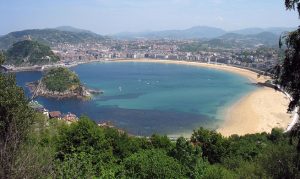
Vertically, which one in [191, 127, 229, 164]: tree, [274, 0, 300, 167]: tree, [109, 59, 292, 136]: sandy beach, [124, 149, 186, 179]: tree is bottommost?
[109, 59, 292, 136]: sandy beach

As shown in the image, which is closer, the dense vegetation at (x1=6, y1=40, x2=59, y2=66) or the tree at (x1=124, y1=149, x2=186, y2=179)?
the tree at (x1=124, y1=149, x2=186, y2=179)

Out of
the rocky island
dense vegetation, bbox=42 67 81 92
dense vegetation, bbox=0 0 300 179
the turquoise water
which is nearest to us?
dense vegetation, bbox=0 0 300 179

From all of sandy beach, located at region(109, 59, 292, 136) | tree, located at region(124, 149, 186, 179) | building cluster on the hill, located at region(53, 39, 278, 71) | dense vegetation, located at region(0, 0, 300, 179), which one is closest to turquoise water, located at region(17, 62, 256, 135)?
sandy beach, located at region(109, 59, 292, 136)

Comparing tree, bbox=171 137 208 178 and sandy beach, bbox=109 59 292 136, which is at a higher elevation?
tree, bbox=171 137 208 178

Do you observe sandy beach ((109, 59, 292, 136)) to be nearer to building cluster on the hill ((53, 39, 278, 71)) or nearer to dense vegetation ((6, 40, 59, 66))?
building cluster on the hill ((53, 39, 278, 71))

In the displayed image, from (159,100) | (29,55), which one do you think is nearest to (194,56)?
(29,55)

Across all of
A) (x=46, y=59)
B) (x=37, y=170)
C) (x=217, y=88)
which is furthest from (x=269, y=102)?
(x=46, y=59)

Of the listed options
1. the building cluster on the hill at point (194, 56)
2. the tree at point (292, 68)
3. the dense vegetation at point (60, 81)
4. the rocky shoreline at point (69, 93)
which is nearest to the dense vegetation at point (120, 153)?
the tree at point (292, 68)

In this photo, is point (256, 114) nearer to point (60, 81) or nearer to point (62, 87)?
point (62, 87)
